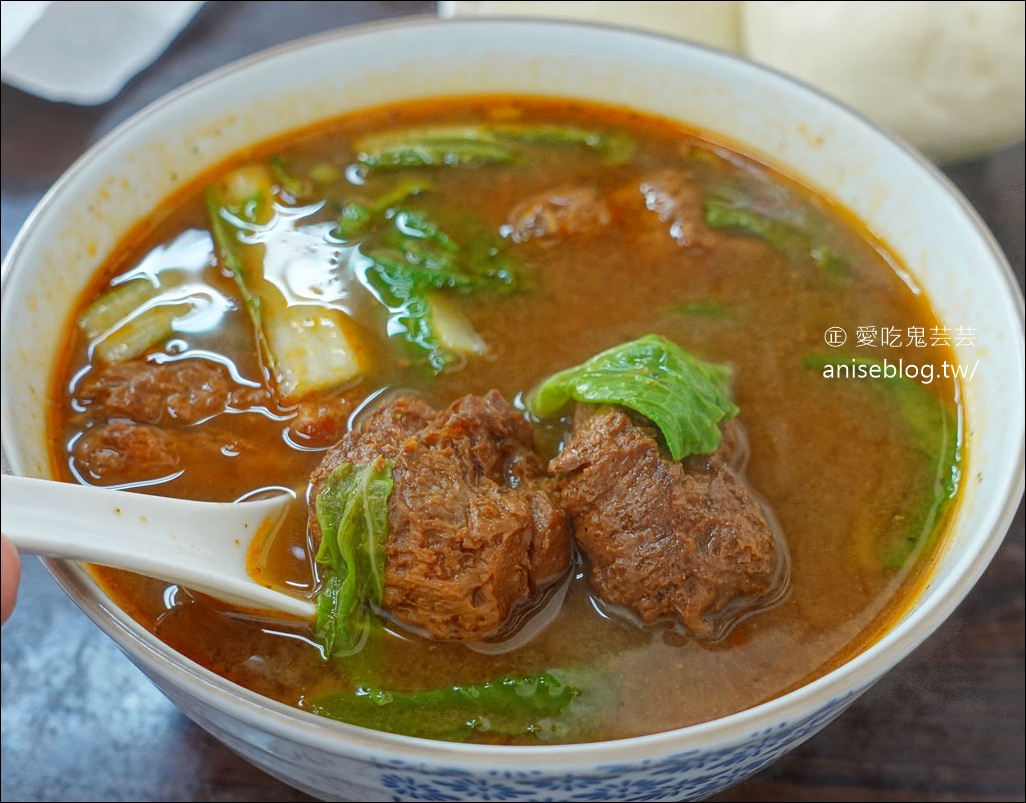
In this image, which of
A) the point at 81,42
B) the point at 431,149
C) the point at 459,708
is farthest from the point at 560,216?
the point at 81,42

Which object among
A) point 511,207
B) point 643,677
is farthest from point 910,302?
point 643,677

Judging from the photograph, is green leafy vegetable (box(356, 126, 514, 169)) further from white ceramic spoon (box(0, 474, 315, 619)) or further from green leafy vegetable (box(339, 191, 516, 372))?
white ceramic spoon (box(0, 474, 315, 619))

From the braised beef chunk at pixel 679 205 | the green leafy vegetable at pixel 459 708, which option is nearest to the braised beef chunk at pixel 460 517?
the green leafy vegetable at pixel 459 708

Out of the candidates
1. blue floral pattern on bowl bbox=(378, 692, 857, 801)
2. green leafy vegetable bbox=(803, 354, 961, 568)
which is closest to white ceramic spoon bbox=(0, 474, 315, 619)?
blue floral pattern on bowl bbox=(378, 692, 857, 801)

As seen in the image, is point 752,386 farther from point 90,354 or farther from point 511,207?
point 90,354

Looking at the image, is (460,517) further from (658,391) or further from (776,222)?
(776,222)
